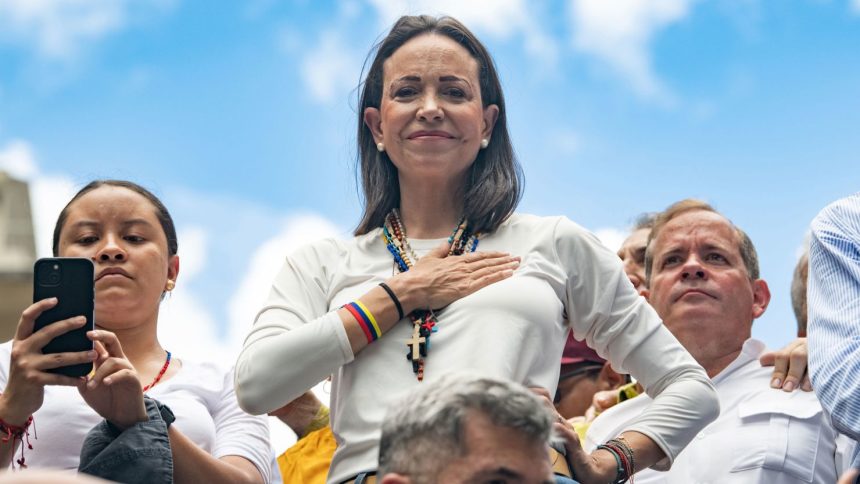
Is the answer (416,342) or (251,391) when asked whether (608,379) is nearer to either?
(416,342)

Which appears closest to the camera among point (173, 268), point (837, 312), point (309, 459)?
point (837, 312)

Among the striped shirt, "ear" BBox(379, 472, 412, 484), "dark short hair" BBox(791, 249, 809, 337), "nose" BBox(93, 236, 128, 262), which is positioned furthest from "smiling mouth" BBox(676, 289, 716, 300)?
"ear" BBox(379, 472, 412, 484)

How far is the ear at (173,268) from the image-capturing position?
5.24 m

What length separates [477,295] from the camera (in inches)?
159

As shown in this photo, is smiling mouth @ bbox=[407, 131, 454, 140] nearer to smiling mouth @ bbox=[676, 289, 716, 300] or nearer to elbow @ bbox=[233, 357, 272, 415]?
elbow @ bbox=[233, 357, 272, 415]

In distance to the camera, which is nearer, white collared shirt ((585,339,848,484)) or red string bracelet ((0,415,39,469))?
red string bracelet ((0,415,39,469))

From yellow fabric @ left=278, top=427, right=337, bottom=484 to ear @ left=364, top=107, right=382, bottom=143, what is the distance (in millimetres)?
1323

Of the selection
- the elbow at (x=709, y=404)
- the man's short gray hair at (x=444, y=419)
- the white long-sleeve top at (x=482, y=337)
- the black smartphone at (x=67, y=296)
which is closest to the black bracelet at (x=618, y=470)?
the white long-sleeve top at (x=482, y=337)

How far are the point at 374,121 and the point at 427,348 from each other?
1.10 meters

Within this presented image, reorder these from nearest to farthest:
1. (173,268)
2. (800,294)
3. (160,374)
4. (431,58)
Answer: (431,58), (160,374), (173,268), (800,294)

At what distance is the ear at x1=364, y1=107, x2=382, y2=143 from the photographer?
15.5 ft

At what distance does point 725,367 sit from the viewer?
5.92m

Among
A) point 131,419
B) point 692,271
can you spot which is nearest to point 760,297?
point 692,271

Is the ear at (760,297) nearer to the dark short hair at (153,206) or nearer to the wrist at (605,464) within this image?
the wrist at (605,464)
